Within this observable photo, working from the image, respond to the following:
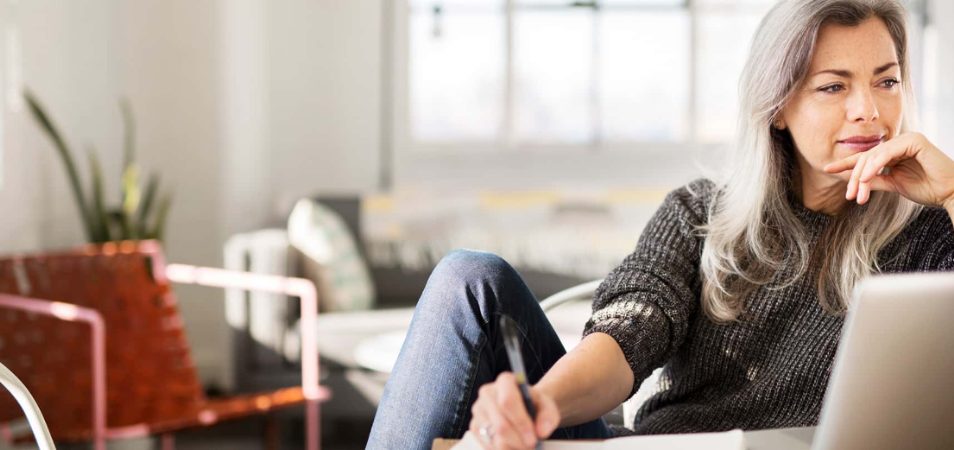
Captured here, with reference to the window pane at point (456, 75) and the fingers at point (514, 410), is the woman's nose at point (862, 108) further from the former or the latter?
the window pane at point (456, 75)

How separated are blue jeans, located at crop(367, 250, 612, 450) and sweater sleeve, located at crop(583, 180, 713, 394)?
0.48 feet

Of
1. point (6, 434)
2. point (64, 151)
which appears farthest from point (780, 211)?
point (64, 151)

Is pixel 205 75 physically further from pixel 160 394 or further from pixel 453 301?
pixel 453 301

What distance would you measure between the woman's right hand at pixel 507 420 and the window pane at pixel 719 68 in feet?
13.3

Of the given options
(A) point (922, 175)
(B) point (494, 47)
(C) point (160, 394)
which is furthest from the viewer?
(B) point (494, 47)

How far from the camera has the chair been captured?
2.71 metres

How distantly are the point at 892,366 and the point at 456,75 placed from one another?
162 inches

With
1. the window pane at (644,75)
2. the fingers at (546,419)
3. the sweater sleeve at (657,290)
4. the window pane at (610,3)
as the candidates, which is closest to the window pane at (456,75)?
the window pane at (610,3)

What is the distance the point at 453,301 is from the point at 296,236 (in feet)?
8.46

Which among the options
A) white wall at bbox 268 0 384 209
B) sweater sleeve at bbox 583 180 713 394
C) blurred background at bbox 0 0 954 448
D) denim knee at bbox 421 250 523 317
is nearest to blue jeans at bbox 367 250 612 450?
denim knee at bbox 421 250 523 317

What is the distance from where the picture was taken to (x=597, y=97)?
16.4 feet

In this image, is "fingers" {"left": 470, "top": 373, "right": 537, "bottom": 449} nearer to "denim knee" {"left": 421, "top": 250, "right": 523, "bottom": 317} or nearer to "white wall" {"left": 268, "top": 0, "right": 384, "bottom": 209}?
"denim knee" {"left": 421, "top": 250, "right": 523, "bottom": 317}

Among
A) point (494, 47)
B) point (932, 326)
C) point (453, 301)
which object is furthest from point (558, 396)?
point (494, 47)

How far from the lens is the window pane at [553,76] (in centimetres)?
492
